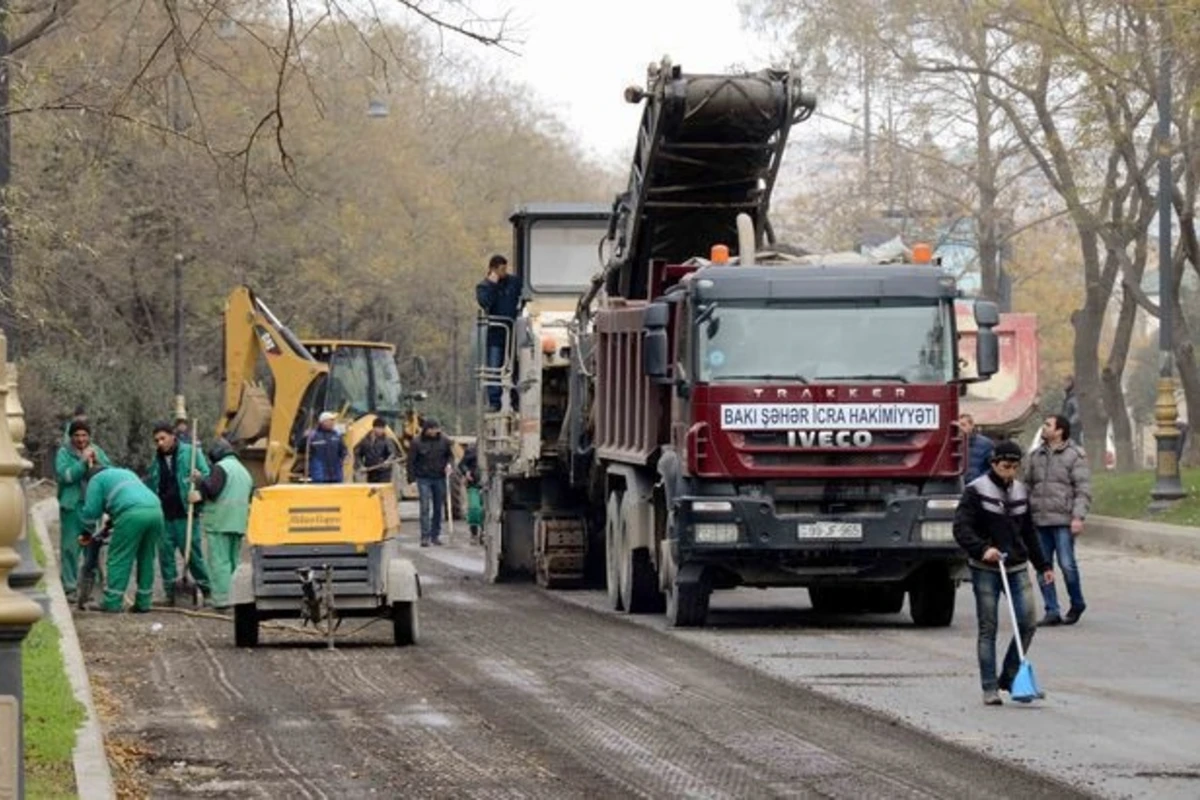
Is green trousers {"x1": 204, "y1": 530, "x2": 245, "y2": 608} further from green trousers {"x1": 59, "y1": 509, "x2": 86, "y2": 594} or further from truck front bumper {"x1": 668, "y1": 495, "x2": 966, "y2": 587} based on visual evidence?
truck front bumper {"x1": 668, "y1": 495, "x2": 966, "y2": 587}

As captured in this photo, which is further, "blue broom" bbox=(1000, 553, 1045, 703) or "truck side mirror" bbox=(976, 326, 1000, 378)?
"truck side mirror" bbox=(976, 326, 1000, 378)

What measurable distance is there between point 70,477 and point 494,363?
7314 millimetres

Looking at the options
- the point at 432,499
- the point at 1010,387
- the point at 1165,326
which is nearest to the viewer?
the point at 1010,387

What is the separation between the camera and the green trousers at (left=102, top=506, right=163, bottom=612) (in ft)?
77.6

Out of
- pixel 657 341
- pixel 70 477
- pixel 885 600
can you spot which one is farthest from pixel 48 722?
pixel 70 477

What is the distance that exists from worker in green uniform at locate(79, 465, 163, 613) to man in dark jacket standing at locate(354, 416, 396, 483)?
48.1 feet

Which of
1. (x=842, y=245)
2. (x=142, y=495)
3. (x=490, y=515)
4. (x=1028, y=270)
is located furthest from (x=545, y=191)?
(x=142, y=495)

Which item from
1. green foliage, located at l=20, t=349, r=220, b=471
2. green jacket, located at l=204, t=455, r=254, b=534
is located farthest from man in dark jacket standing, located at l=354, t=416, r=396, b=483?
green jacket, located at l=204, t=455, r=254, b=534

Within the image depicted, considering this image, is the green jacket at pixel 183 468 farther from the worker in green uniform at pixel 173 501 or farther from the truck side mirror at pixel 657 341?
the truck side mirror at pixel 657 341

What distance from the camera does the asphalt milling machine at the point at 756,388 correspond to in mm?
21656

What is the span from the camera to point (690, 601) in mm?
21984

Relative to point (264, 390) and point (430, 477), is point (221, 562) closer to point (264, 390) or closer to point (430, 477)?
point (430, 477)

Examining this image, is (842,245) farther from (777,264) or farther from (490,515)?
(777,264)

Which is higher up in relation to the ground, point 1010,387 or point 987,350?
point 1010,387
